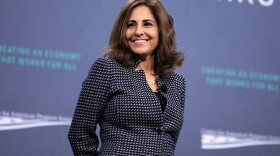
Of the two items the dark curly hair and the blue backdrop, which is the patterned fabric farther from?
the blue backdrop

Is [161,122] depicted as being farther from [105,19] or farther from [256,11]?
[256,11]

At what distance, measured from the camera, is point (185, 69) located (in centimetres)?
386

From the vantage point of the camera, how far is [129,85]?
194 centimetres

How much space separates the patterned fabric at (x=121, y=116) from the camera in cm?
186

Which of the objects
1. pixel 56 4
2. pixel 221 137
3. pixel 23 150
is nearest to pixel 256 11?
pixel 221 137

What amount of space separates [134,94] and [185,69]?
78.1 inches

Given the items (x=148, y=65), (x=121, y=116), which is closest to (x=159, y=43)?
(x=148, y=65)

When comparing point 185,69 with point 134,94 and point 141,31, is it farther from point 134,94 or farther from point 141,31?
point 134,94

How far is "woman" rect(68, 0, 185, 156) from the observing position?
1866 mm

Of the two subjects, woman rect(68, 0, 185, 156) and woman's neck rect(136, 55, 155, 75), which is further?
woman's neck rect(136, 55, 155, 75)

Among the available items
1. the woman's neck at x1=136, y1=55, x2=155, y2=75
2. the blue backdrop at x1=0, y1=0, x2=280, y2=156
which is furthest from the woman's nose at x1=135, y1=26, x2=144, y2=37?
the blue backdrop at x1=0, y1=0, x2=280, y2=156

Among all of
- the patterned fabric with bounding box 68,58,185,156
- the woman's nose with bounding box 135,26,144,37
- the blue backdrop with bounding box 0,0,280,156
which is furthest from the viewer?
the blue backdrop with bounding box 0,0,280,156

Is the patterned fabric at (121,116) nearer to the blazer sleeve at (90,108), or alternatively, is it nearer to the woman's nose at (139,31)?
A: the blazer sleeve at (90,108)

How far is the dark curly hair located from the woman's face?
0.7 inches
